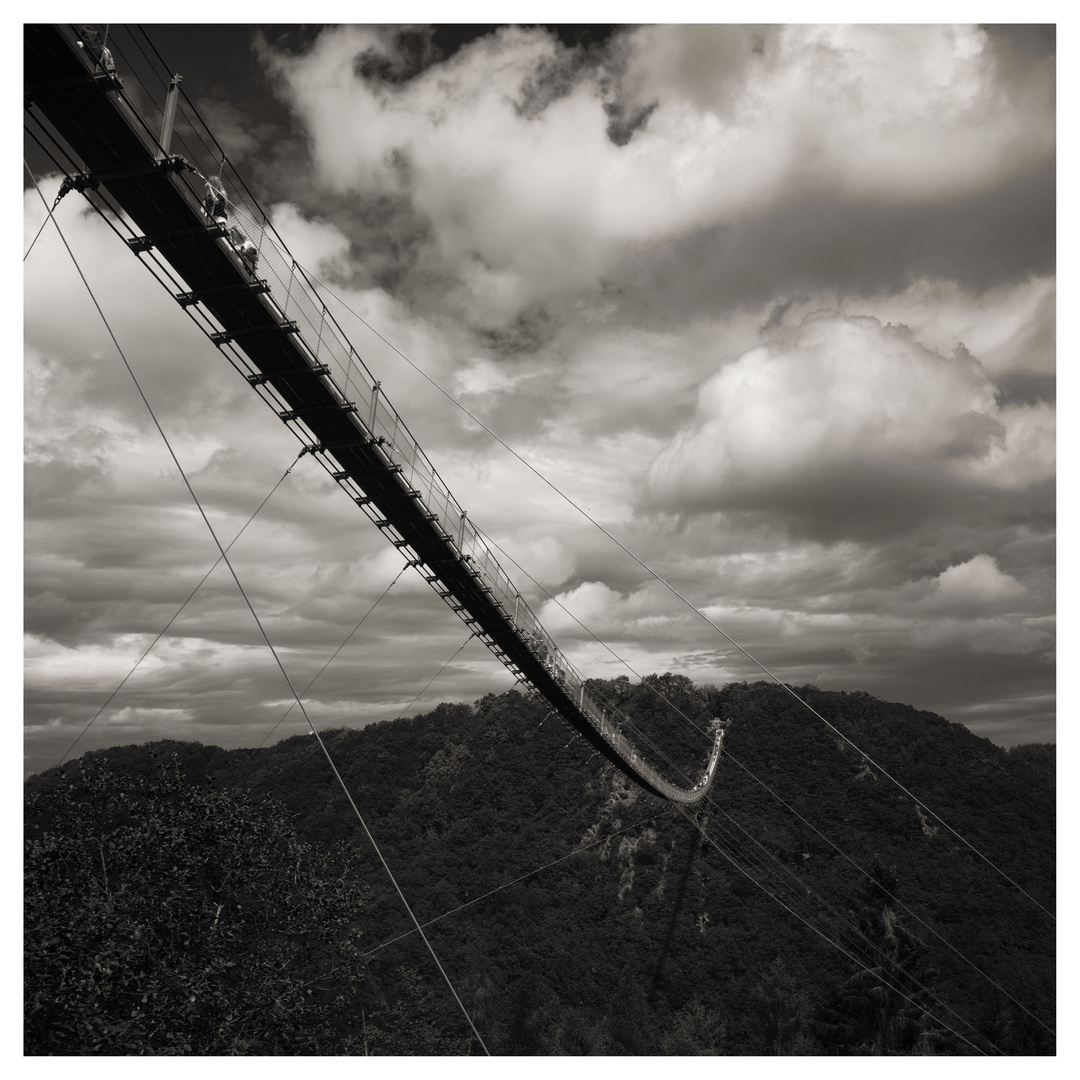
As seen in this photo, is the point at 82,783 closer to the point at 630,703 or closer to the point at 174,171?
the point at 174,171

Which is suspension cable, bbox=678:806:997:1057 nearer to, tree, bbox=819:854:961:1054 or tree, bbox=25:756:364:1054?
tree, bbox=819:854:961:1054

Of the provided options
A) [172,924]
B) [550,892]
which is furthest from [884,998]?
[172,924]

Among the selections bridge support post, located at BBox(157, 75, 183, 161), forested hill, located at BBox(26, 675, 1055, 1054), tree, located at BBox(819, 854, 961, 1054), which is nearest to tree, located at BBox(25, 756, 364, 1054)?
forested hill, located at BBox(26, 675, 1055, 1054)

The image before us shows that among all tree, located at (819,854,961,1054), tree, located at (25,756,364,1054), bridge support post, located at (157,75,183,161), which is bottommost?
tree, located at (819,854,961,1054)

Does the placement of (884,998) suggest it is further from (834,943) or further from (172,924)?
(172,924)

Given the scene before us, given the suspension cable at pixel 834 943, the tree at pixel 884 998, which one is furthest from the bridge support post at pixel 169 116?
the tree at pixel 884 998

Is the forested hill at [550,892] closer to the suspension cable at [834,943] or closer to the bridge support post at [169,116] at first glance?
the suspension cable at [834,943]

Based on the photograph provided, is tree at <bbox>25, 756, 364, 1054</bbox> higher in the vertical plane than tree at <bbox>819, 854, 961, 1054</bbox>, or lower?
higher
